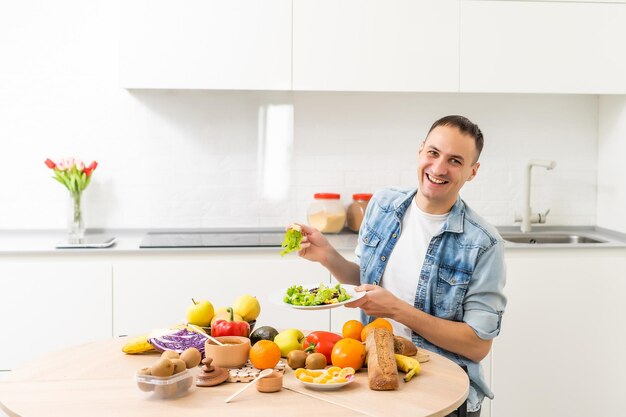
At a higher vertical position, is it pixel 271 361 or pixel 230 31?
pixel 230 31

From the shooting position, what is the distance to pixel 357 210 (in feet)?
13.8

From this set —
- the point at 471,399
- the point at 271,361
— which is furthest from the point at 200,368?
the point at 471,399

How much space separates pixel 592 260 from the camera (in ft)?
12.6

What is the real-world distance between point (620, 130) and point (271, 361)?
113 inches

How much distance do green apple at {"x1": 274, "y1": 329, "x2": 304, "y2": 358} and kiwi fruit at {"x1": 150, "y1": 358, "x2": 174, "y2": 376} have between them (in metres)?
0.39

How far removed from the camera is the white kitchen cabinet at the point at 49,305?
3.63 meters

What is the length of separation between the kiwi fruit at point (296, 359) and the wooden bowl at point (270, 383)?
148 mm

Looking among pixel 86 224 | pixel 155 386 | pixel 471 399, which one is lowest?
pixel 471 399

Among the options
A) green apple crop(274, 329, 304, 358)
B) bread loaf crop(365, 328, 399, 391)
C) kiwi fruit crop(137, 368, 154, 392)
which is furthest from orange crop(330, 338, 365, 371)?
kiwi fruit crop(137, 368, 154, 392)

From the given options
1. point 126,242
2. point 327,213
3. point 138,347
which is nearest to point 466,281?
point 138,347

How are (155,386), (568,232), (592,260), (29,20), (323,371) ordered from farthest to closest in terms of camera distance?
(568,232) < (29,20) < (592,260) < (323,371) < (155,386)

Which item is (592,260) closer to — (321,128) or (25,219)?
(321,128)

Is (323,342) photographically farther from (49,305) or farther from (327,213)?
(327,213)

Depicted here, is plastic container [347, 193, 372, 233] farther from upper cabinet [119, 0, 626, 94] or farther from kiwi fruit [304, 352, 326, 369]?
kiwi fruit [304, 352, 326, 369]
